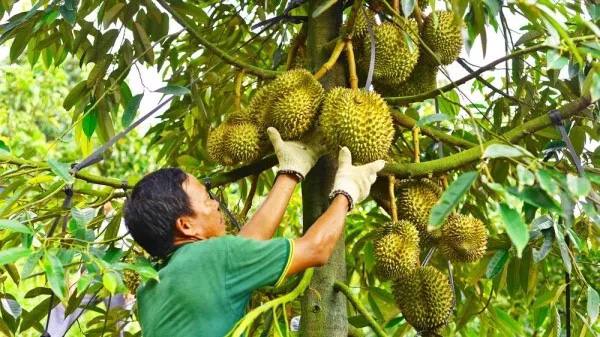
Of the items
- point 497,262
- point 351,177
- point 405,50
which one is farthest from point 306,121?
point 497,262

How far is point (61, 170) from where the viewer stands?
149 cm

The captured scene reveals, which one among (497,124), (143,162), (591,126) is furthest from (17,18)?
(143,162)

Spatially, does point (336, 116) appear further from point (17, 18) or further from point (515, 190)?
point (17, 18)

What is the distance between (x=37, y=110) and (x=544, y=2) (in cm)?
690

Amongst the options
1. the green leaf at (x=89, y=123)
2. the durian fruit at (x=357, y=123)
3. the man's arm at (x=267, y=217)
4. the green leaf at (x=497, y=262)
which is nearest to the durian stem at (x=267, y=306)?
the man's arm at (x=267, y=217)

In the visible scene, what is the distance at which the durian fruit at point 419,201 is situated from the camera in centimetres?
180

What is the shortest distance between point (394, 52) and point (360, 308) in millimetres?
526

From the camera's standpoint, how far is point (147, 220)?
5.50 ft

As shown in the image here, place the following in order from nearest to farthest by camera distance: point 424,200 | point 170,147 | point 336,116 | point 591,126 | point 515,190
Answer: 1. point 515,190
2. point 336,116
3. point 424,200
4. point 591,126
5. point 170,147

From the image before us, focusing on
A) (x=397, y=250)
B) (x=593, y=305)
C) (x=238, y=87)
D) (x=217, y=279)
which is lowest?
(x=593, y=305)

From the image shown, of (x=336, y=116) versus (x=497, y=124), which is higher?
(x=336, y=116)

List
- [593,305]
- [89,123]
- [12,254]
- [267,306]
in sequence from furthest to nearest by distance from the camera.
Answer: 1. [89,123]
2. [593,305]
3. [267,306]
4. [12,254]

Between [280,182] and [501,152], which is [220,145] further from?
[501,152]

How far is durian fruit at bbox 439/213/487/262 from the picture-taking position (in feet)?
5.76
